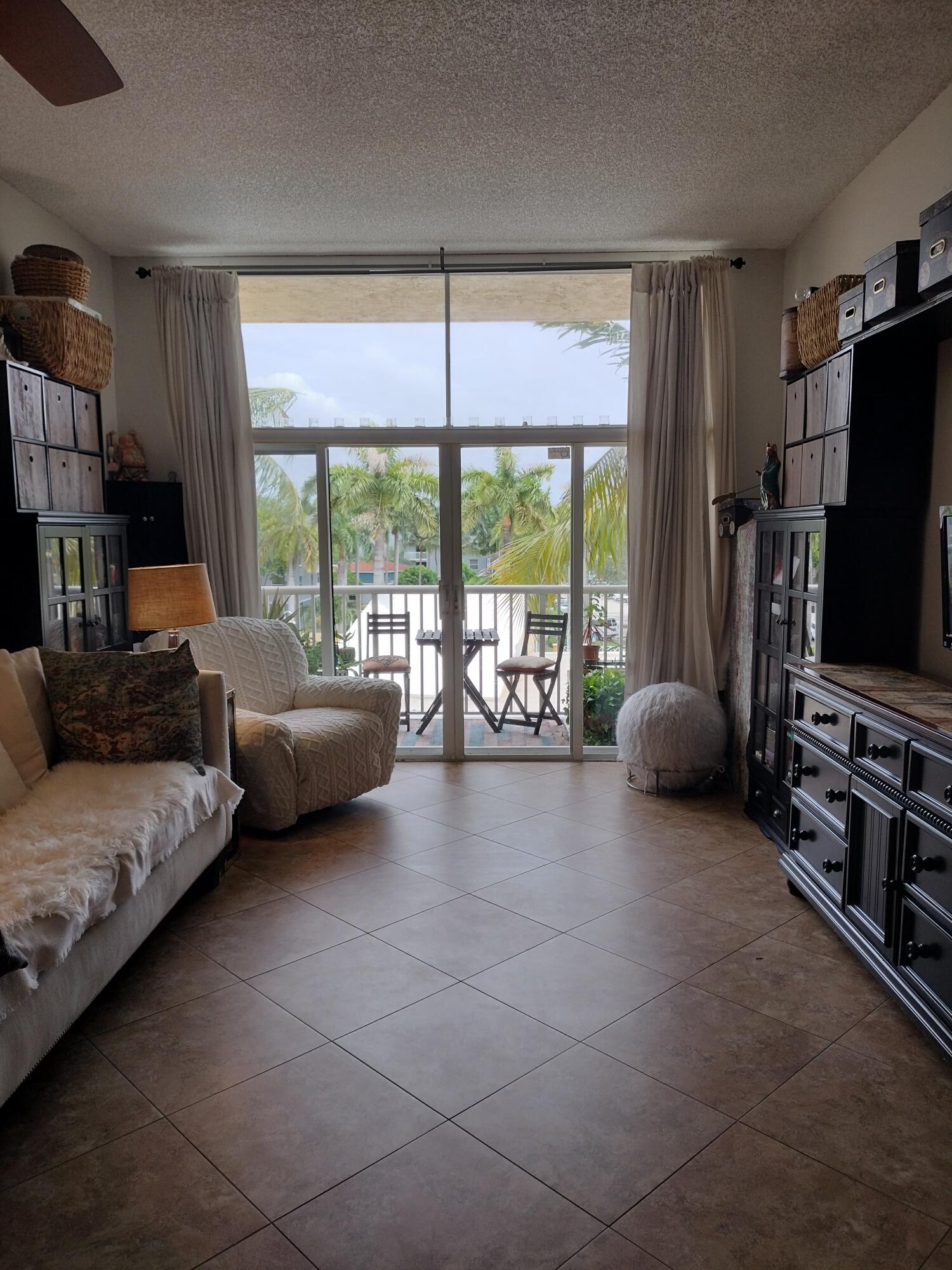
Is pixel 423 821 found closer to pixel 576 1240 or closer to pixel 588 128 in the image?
pixel 576 1240

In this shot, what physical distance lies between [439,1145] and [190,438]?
13.2 ft

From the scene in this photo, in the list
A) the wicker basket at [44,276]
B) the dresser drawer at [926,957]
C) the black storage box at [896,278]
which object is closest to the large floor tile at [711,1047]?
the dresser drawer at [926,957]

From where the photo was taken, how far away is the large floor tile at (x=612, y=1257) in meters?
1.57

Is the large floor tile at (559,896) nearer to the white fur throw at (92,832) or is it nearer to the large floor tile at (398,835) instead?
the large floor tile at (398,835)

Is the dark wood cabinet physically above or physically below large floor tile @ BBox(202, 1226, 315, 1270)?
above

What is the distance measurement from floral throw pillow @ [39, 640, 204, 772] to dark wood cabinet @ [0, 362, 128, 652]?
1.57 feet

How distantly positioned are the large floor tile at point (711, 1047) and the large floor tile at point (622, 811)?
155 centimetres

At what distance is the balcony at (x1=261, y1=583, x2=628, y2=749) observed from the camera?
5246 mm

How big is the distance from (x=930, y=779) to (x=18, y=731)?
9.20 feet

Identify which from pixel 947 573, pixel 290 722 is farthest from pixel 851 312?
pixel 290 722

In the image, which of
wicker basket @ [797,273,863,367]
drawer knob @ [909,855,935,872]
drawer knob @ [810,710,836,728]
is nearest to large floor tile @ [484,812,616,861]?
drawer knob @ [810,710,836,728]

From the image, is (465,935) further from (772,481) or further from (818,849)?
(772,481)

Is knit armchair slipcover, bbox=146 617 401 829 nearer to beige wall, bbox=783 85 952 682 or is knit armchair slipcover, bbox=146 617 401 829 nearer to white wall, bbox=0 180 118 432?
white wall, bbox=0 180 118 432

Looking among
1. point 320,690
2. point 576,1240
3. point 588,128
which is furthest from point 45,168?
point 576,1240
